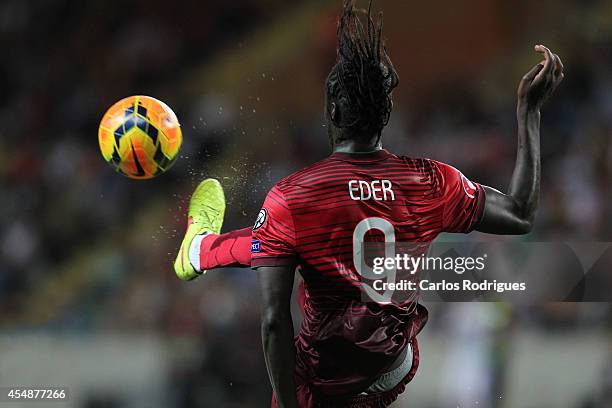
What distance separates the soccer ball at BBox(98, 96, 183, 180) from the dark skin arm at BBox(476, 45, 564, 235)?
5.46 ft

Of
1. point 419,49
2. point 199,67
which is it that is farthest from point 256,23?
point 419,49

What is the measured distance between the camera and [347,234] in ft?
8.97

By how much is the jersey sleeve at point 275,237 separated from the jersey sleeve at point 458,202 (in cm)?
49

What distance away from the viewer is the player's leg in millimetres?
3475

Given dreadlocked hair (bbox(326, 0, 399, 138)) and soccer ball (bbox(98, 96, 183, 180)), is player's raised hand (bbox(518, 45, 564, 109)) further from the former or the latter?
soccer ball (bbox(98, 96, 183, 180))

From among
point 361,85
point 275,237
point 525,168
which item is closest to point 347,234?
point 275,237

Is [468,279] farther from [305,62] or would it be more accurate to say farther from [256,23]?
[256,23]

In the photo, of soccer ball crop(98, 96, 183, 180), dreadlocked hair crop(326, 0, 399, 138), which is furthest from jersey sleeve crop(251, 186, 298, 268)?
soccer ball crop(98, 96, 183, 180)

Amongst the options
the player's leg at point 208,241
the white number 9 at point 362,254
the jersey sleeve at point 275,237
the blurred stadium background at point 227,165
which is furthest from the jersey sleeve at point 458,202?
the blurred stadium background at point 227,165

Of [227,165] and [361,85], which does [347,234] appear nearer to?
[361,85]

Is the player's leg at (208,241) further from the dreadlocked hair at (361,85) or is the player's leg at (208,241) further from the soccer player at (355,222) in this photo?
the dreadlocked hair at (361,85)

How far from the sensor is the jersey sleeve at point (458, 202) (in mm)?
2853

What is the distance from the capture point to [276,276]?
2.66 metres

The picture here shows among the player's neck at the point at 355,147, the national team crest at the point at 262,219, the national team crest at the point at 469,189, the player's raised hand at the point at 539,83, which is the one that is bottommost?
the national team crest at the point at 262,219
